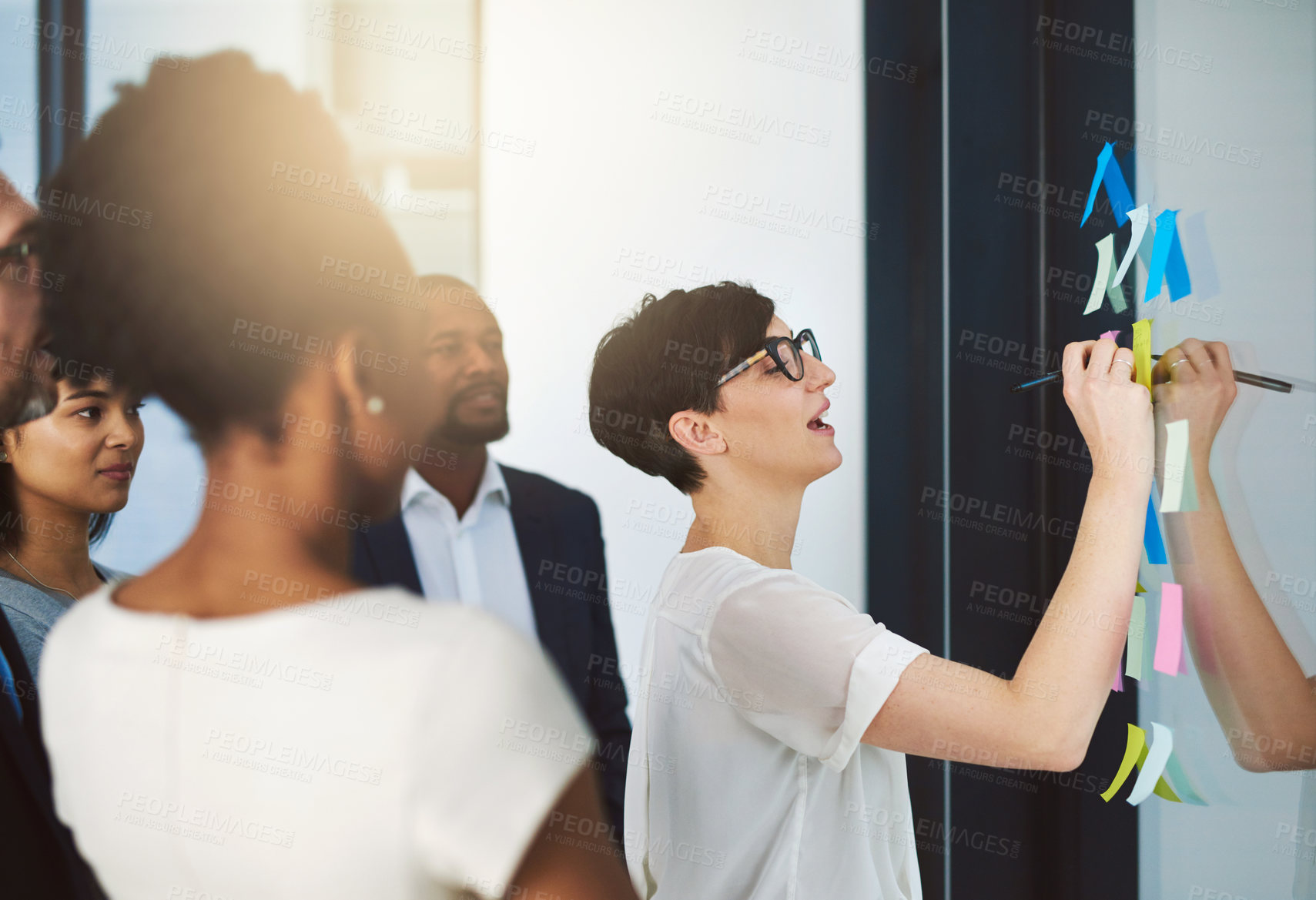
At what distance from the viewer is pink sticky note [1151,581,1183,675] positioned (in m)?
1.11

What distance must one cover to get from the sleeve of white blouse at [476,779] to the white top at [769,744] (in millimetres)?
184

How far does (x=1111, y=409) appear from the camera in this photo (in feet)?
3.35

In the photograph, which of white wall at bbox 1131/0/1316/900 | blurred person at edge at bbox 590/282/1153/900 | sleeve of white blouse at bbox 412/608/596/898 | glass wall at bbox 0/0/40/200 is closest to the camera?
blurred person at edge at bbox 590/282/1153/900

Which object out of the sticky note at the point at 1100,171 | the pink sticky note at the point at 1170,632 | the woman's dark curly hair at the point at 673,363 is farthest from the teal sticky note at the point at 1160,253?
the woman's dark curly hair at the point at 673,363

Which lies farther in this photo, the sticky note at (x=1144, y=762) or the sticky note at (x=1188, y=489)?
the sticky note at (x=1144, y=762)

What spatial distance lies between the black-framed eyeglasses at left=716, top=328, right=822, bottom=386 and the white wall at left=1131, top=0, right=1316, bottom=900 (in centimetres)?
50

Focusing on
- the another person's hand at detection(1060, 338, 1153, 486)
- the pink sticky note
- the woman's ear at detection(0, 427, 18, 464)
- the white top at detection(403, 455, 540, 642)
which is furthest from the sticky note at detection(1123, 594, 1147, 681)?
the woman's ear at detection(0, 427, 18, 464)

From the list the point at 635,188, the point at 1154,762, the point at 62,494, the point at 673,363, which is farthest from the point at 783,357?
the point at 62,494

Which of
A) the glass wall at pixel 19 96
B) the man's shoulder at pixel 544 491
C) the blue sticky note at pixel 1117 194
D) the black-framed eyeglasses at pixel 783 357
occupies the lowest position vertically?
the man's shoulder at pixel 544 491

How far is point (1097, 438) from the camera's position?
1022mm

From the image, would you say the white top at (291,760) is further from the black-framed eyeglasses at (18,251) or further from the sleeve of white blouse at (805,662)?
the black-framed eyeglasses at (18,251)

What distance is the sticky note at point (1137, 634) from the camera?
1.17m

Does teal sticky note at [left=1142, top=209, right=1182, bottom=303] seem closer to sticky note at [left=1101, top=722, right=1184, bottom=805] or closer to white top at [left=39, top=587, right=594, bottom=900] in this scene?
sticky note at [left=1101, top=722, right=1184, bottom=805]

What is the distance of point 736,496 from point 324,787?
0.68m
